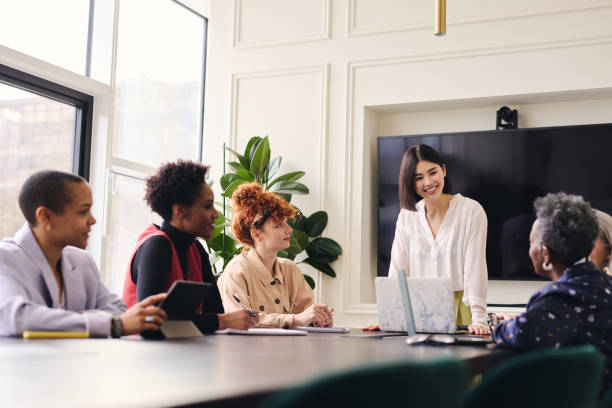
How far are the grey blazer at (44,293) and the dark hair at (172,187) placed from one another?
0.35 meters

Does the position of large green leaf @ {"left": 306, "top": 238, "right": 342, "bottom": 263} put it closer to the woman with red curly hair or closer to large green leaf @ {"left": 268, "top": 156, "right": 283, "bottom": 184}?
large green leaf @ {"left": 268, "top": 156, "right": 283, "bottom": 184}

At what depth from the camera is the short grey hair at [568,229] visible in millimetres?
1859

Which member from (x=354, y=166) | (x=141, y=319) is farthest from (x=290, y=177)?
(x=141, y=319)

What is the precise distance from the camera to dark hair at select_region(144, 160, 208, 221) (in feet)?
8.17

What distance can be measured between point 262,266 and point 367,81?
8.07 feet

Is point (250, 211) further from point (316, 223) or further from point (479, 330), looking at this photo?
point (316, 223)

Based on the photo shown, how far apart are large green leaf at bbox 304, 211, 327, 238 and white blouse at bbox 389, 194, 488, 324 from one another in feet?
4.98

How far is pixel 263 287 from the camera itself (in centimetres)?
312

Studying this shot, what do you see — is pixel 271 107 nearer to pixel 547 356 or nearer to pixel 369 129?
pixel 369 129

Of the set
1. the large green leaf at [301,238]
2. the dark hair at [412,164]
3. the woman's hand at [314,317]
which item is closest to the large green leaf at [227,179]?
the large green leaf at [301,238]

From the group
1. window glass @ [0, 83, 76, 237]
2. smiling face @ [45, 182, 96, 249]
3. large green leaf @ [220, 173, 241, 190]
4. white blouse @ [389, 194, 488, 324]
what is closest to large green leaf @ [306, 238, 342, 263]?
large green leaf @ [220, 173, 241, 190]

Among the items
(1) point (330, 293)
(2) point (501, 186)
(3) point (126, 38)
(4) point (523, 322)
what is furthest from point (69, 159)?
(4) point (523, 322)

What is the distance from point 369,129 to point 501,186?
1.06 metres

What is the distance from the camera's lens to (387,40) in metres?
5.17
